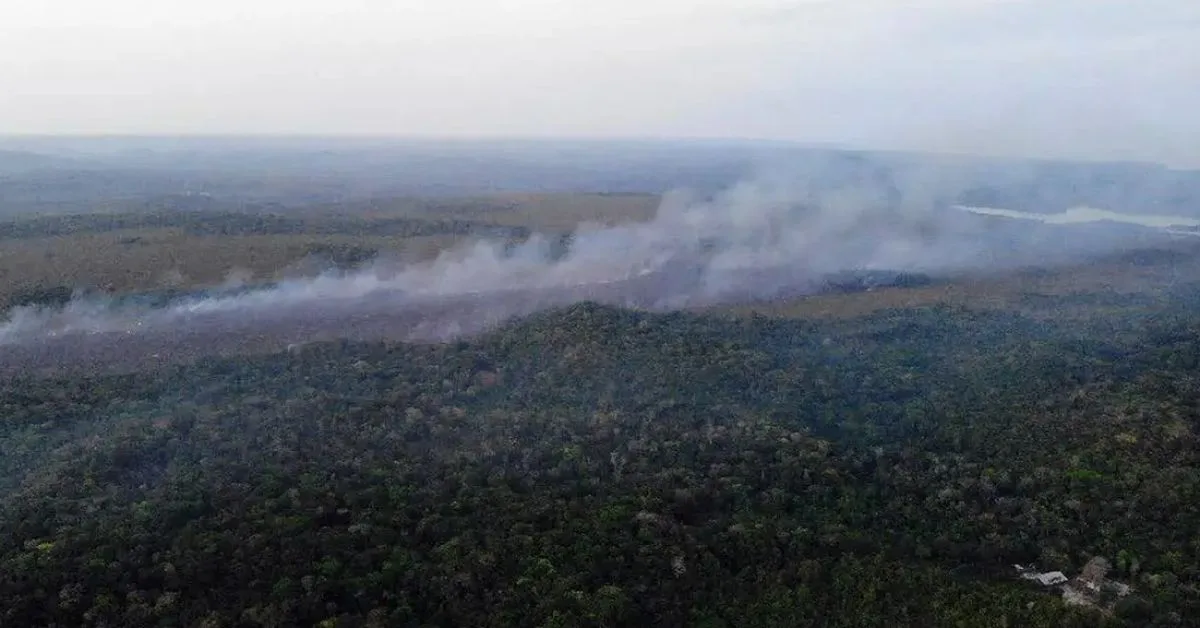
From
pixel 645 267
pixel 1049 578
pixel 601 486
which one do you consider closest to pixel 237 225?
pixel 645 267

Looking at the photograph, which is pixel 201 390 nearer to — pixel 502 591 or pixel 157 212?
pixel 502 591

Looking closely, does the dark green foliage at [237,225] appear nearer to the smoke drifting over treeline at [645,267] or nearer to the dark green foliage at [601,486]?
the smoke drifting over treeline at [645,267]

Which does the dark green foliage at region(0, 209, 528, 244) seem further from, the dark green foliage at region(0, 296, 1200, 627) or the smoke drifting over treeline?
the dark green foliage at region(0, 296, 1200, 627)

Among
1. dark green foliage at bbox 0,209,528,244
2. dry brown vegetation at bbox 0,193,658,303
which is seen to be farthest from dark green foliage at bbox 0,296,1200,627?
dark green foliage at bbox 0,209,528,244

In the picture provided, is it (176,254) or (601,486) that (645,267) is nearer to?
(176,254)

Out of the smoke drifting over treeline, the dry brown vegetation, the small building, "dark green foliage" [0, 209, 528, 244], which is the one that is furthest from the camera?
"dark green foliage" [0, 209, 528, 244]

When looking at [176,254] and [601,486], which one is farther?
[176,254]

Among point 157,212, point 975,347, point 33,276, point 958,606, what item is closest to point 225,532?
point 958,606
